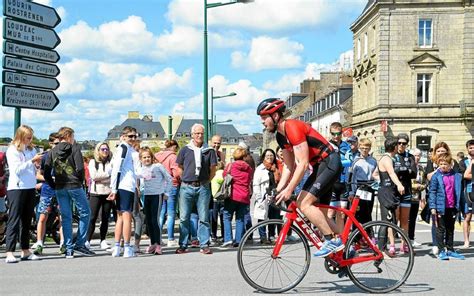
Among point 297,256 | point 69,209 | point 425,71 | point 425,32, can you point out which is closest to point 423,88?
point 425,71

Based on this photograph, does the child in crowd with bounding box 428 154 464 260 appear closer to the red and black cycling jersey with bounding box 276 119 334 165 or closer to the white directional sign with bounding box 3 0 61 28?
the red and black cycling jersey with bounding box 276 119 334 165

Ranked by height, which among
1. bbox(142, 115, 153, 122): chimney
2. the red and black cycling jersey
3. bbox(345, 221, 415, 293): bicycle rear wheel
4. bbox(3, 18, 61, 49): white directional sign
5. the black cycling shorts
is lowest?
bbox(345, 221, 415, 293): bicycle rear wheel

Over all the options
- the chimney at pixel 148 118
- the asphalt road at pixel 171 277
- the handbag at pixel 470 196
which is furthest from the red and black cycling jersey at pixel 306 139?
the chimney at pixel 148 118

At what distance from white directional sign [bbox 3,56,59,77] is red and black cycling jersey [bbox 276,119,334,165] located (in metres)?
6.73

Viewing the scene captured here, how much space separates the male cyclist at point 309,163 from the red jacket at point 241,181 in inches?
194

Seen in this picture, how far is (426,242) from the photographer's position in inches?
535

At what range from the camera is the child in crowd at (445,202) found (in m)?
11.1

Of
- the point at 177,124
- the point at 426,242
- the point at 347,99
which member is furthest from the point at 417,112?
the point at 177,124

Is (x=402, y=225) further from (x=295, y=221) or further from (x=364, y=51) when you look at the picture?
(x=364, y=51)

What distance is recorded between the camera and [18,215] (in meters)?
10.7

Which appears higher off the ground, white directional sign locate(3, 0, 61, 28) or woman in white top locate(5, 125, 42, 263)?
white directional sign locate(3, 0, 61, 28)

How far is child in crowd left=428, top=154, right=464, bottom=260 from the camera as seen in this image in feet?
36.3

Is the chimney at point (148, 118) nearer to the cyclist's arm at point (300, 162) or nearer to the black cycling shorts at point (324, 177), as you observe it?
the black cycling shorts at point (324, 177)

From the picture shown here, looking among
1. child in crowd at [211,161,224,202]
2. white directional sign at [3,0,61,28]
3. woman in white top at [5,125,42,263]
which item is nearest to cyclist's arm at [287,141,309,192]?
woman in white top at [5,125,42,263]
